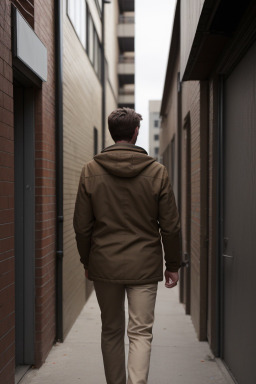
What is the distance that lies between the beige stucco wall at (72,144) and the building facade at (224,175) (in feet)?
5.56

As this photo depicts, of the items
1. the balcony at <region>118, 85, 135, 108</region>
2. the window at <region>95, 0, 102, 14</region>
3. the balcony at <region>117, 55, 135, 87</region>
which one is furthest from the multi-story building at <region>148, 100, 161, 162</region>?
the window at <region>95, 0, 102, 14</region>

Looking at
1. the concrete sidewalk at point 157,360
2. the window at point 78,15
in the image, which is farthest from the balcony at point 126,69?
the concrete sidewalk at point 157,360

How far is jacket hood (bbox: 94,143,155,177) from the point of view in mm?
3354

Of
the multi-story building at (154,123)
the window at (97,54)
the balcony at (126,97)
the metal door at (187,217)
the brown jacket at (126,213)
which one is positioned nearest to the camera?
the brown jacket at (126,213)

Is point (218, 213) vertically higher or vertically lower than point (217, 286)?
higher

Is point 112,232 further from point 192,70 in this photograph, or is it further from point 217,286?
Result: point 192,70

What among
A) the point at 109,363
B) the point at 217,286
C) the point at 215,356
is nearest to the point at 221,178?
the point at 217,286

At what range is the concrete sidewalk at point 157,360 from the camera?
453 centimetres

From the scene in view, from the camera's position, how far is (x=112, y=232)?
3.39m

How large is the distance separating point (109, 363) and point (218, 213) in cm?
213

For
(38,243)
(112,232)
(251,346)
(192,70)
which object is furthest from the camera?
(192,70)

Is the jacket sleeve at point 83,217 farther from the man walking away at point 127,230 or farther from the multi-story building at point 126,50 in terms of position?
the multi-story building at point 126,50

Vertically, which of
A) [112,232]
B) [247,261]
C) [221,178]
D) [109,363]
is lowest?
[109,363]

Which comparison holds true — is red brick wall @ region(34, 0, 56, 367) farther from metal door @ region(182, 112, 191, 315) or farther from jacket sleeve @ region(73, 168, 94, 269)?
metal door @ region(182, 112, 191, 315)
